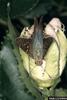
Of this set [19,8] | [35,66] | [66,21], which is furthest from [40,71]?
[66,21]

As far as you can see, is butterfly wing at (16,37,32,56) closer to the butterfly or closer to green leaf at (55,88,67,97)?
the butterfly

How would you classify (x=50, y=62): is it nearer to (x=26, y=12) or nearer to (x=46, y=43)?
(x=46, y=43)

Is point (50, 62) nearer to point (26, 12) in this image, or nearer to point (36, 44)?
point (36, 44)

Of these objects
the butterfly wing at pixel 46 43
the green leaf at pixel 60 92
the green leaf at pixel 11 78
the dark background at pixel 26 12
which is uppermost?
the dark background at pixel 26 12

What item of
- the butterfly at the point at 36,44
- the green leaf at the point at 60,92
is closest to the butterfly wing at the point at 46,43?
the butterfly at the point at 36,44

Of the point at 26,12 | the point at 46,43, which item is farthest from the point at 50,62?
the point at 26,12

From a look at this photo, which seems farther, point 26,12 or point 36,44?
point 26,12

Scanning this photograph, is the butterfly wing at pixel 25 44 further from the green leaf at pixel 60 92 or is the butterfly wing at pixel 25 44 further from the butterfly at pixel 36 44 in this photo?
the green leaf at pixel 60 92

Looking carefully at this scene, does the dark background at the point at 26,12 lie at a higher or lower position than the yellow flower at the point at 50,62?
higher

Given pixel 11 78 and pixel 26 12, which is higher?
pixel 26 12

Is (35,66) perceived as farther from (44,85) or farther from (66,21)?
(66,21)
